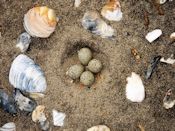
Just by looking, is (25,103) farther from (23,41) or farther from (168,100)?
(168,100)

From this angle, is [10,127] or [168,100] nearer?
[168,100]

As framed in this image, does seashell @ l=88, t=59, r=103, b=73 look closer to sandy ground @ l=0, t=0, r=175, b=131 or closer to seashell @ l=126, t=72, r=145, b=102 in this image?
sandy ground @ l=0, t=0, r=175, b=131

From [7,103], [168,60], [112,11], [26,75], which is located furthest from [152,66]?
[7,103]

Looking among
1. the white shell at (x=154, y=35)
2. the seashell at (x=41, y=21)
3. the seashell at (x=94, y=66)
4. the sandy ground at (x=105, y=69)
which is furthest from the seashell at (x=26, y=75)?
the white shell at (x=154, y=35)

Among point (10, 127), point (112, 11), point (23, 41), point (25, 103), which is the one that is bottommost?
point (10, 127)

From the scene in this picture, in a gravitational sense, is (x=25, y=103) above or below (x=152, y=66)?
below

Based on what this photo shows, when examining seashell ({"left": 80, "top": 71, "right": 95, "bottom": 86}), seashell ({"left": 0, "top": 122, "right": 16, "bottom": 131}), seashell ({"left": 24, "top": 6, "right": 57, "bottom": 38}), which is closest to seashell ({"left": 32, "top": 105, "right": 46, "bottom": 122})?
seashell ({"left": 0, "top": 122, "right": 16, "bottom": 131})

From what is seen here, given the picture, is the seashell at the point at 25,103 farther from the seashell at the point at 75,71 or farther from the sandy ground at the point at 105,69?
the seashell at the point at 75,71
